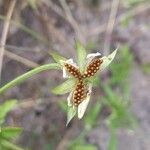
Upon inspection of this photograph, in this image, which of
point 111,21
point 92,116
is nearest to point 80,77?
point 92,116

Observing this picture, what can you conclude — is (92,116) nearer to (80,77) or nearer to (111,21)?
(111,21)

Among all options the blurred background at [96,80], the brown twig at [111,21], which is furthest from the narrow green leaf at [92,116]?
the brown twig at [111,21]

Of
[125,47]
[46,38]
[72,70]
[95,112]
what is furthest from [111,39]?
[72,70]

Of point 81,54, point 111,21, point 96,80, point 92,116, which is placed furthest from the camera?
point 111,21

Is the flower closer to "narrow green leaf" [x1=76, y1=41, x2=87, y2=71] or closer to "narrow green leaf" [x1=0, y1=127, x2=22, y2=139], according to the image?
"narrow green leaf" [x1=76, y1=41, x2=87, y2=71]

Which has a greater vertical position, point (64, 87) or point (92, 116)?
point (92, 116)

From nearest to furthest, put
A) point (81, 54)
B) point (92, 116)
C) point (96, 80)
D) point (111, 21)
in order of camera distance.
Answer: point (81, 54), point (96, 80), point (92, 116), point (111, 21)

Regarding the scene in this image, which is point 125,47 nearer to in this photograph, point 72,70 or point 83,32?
point 83,32
